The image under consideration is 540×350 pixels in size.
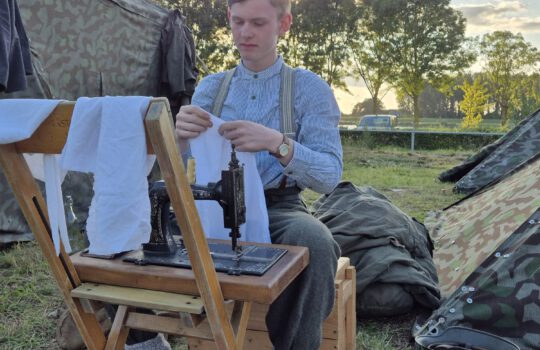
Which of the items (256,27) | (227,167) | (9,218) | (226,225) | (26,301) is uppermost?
(256,27)

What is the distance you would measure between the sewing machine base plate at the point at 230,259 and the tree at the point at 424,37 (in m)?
21.0

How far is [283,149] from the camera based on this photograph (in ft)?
5.62

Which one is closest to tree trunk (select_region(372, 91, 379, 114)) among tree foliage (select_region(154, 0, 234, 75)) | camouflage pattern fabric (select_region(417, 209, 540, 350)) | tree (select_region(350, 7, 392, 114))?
tree (select_region(350, 7, 392, 114))

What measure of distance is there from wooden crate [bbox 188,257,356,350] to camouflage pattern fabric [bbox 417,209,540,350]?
0.43m

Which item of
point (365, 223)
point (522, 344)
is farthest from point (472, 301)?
point (365, 223)

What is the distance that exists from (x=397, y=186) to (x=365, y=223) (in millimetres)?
4176

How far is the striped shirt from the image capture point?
1839mm

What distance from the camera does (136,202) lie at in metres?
1.13

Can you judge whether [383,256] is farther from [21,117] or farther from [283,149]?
[21,117]

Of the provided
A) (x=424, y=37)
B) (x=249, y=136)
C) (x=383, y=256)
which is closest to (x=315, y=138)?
(x=249, y=136)

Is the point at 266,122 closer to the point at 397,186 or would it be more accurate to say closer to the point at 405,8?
the point at 397,186

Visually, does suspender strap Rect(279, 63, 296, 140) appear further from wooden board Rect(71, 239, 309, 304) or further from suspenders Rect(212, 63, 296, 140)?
wooden board Rect(71, 239, 309, 304)

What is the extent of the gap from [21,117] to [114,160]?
0.26m

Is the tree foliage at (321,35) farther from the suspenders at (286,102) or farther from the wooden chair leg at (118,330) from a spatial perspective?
the wooden chair leg at (118,330)
